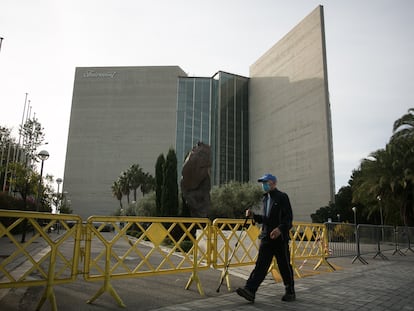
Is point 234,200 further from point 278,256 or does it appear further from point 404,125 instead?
point 278,256

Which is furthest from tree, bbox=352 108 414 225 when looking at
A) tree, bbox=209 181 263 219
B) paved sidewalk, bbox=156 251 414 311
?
paved sidewalk, bbox=156 251 414 311

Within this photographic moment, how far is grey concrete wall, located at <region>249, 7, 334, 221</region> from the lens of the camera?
39.6m

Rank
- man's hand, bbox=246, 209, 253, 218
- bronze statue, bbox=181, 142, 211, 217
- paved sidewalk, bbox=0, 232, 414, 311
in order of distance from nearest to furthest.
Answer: paved sidewalk, bbox=0, 232, 414, 311, man's hand, bbox=246, 209, 253, 218, bronze statue, bbox=181, 142, 211, 217

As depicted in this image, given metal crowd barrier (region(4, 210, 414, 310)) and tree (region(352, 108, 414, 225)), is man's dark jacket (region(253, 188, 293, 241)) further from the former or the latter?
tree (region(352, 108, 414, 225))

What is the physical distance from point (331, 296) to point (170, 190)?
72.8ft

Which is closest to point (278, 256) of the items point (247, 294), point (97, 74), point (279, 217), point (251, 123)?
point (279, 217)

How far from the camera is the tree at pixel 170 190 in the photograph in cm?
2692

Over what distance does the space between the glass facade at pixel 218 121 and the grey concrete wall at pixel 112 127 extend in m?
18.8

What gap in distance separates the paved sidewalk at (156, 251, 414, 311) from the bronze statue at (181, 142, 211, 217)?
50.8 ft

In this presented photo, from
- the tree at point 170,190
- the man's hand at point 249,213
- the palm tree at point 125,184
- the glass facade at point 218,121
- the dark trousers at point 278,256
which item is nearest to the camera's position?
the dark trousers at point 278,256

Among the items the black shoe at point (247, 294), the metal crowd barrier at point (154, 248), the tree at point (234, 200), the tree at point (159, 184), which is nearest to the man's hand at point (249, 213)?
the metal crowd barrier at point (154, 248)

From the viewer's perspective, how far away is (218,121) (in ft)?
177

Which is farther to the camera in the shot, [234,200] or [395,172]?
[234,200]

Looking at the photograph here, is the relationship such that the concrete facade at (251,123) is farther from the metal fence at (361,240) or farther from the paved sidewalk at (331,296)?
the paved sidewalk at (331,296)
